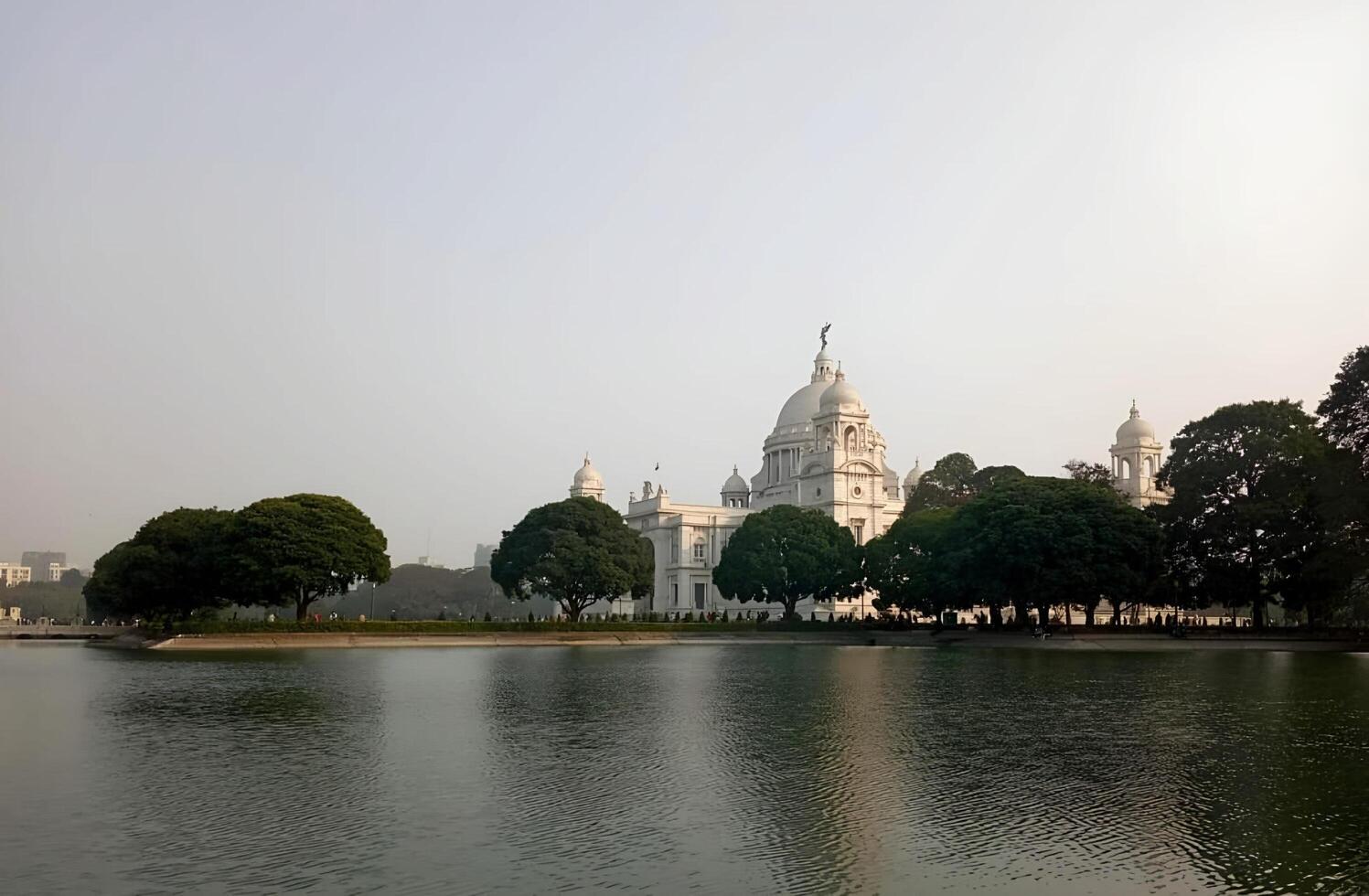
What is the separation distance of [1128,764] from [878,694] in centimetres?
1361

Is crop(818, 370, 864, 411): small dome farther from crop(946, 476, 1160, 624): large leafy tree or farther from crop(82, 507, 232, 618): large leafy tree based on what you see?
crop(82, 507, 232, 618): large leafy tree

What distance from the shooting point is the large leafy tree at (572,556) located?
89750mm

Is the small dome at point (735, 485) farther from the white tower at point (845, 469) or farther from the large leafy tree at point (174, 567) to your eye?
the large leafy tree at point (174, 567)

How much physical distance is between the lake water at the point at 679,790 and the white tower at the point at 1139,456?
94956mm

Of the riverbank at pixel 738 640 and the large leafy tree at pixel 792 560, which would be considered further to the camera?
the large leafy tree at pixel 792 560

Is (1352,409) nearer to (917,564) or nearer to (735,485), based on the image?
(917,564)

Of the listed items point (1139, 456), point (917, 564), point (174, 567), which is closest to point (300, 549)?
point (174, 567)

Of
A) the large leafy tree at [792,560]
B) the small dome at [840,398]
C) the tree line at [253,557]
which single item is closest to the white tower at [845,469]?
the small dome at [840,398]

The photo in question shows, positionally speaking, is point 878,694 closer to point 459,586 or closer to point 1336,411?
point 1336,411

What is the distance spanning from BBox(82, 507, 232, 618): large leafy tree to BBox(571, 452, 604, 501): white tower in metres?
61.7

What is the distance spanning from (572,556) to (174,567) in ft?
86.9

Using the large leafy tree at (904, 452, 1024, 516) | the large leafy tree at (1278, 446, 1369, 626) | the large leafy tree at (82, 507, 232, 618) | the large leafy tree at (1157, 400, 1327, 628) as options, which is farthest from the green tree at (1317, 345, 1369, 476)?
the large leafy tree at (82, 507, 232, 618)

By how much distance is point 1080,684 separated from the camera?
3878cm

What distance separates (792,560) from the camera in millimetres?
94688
